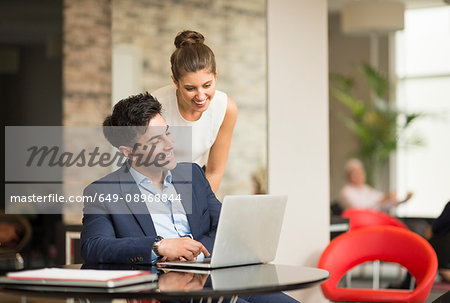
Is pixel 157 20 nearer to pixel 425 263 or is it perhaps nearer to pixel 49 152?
pixel 49 152

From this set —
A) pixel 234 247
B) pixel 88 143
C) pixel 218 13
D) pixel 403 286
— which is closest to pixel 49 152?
pixel 88 143

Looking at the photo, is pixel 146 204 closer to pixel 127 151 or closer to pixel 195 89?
pixel 127 151

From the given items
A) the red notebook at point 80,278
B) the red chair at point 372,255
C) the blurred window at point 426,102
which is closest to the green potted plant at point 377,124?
the blurred window at point 426,102

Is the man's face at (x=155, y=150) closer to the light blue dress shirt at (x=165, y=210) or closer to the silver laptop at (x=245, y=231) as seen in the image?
the light blue dress shirt at (x=165, y=210)

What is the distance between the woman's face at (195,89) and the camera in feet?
11.8

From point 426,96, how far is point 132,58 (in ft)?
24.3

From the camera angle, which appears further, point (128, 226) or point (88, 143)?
point (88, 143)

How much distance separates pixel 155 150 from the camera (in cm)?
292

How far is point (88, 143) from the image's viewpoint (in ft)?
17.7

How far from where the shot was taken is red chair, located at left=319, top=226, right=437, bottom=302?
12.5 ft

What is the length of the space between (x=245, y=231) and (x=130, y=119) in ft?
2.59

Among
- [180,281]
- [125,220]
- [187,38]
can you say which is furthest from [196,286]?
[187,38]

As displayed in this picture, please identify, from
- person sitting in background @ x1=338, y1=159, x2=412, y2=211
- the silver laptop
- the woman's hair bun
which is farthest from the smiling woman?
person sitting in background @ x1=338, y1=159, x2=412, y2=211

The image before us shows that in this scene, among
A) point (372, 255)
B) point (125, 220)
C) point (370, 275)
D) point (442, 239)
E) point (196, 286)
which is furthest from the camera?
point (370, 275)
